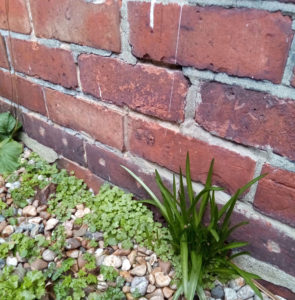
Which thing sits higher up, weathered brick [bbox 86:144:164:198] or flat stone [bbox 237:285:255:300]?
weathered brick [bbox 86:144:164:198]

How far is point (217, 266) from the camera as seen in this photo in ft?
3.05

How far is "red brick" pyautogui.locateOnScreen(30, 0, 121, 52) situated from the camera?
0.91 metres

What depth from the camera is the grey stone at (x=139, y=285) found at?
0.91m

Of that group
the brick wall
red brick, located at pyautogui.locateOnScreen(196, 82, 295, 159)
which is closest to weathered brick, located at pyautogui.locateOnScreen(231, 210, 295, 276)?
the brick wall

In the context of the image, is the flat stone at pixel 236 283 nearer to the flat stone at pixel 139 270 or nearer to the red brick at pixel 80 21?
the flat stone at pixel 139 270

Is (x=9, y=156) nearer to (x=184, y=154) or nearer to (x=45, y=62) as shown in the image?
(x=45, y=62)

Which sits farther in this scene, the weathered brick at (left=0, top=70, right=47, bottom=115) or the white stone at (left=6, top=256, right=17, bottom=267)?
the weathered brick at (left=0, top=70, right=47, bottom=115)

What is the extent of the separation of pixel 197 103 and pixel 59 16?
1.96 feet

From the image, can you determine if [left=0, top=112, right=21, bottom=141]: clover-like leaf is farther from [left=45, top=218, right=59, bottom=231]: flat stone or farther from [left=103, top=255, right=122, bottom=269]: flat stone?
[left=103, top=255, right=122, bottom=269]: flat stone

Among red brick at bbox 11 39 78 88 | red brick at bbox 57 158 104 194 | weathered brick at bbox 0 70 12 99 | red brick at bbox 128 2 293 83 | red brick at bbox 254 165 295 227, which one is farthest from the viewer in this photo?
weathered brick at bbox 0 70 12 99

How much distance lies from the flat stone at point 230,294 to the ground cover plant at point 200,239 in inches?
1.4

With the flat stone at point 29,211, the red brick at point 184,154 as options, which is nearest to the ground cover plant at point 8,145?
the flat stone at point 29,211

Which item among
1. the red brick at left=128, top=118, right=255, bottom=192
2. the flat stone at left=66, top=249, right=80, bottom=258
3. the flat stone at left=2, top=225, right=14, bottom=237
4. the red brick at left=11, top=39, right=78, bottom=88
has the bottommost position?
the flat stone at left=2, top=225, right=14, bottom=237

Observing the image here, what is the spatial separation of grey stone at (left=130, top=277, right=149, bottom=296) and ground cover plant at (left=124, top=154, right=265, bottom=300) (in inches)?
4.2
